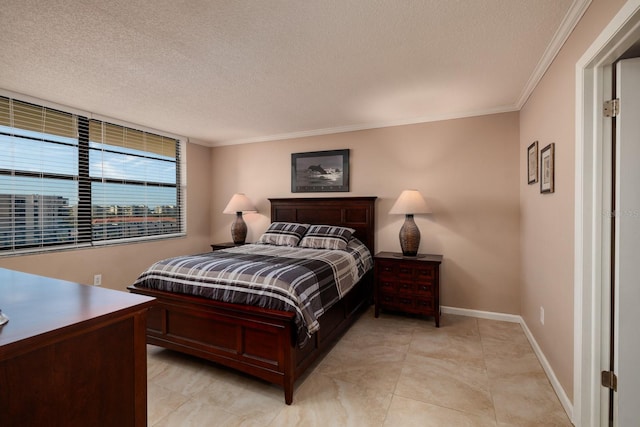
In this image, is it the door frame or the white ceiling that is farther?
the white ceiling

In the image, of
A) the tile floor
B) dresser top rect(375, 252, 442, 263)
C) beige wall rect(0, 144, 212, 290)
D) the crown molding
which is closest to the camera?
the crown molding

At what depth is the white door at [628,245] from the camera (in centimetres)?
147

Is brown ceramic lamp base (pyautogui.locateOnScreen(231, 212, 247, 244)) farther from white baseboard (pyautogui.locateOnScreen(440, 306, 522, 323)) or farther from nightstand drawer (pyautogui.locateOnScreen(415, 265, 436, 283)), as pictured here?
white baseboard (pyautogui.locateOnScreen(440, 306, 522, 323))

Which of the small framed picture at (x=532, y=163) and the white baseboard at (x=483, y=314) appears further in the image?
the white baseboard at (x=483, y=314)

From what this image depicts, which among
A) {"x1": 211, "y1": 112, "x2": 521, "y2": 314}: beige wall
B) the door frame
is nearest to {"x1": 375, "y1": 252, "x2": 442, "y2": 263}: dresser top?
{"x1": 211, "y1": 112, "x2": 521, "y2": 314}: beige wall

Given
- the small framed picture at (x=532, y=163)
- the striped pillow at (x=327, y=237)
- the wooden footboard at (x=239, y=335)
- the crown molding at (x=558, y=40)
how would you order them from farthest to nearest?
the striped pillow at (x=327, y=237), the small framed picture at (x=532, y=163), the wooden footboard at (x=239, y=335), the crown molding at (x=558, y=40)

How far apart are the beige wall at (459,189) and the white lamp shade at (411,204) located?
0.35 m

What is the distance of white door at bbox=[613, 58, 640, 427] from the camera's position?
1.47 m

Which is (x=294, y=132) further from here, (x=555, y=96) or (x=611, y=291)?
(x=611, y=291)

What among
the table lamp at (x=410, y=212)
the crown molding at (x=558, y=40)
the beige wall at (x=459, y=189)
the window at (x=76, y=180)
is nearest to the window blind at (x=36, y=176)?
the window at (x=76, y=180)

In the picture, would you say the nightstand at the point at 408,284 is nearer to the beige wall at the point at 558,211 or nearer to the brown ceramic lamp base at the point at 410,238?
the brown ceramic lamp base at the point at 410,238

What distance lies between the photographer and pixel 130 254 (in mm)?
3879

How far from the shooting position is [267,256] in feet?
9.65

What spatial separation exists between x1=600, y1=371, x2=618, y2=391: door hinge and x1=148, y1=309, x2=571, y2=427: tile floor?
1.24 ft
